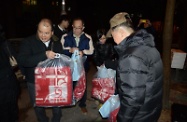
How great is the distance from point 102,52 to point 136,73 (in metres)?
2.30

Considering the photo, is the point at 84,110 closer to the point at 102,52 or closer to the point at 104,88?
the point at 104,88

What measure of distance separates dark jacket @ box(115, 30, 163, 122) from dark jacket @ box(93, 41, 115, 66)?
2.02 m

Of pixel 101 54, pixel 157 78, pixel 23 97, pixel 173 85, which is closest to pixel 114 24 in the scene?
pixel 157 78

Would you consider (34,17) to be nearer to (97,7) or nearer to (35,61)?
(97,7)

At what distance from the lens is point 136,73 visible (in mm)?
1771

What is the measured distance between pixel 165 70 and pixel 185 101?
1.38m

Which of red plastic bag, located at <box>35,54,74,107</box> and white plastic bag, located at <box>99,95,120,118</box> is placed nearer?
white plastic bag, located at <box>99,95,120,118</box>

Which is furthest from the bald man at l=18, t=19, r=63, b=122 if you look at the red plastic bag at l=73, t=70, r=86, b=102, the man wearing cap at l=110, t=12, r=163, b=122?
the man wearing cap at l=110, t=12, r=163, b=122

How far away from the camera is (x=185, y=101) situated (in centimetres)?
500

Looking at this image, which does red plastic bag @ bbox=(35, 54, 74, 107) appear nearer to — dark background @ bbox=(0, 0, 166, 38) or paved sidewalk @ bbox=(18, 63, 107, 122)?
paved sidewalk @ bbox=(18, 63, 107, 122)

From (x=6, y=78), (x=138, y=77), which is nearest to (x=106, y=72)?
(x=6, y=78)

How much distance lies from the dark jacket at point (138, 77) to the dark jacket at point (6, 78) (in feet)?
5.12

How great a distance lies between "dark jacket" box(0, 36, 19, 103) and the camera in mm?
2629

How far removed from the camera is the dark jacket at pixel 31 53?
9.55 ft
